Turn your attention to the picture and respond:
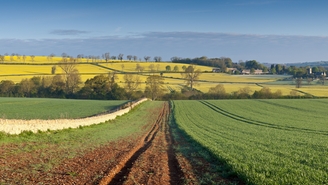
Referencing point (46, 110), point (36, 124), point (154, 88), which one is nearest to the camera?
point (36, 124)

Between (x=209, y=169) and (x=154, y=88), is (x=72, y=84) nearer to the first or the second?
(x=154, y=88)

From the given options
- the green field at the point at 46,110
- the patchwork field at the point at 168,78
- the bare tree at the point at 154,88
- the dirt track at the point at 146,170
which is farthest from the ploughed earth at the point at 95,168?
the patchwork field at the point at 168,78

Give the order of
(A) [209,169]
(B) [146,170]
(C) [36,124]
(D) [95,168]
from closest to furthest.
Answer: (B) [146,170]
(D) [95,168]
(A) [209,169]
(C) [36,124]

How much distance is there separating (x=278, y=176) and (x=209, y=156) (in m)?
5.19

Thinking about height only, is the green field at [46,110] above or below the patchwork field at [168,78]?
below

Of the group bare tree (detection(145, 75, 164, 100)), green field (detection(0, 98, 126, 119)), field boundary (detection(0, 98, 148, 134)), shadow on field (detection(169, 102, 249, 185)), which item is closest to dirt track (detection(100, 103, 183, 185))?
shadow on field (detection(169, 102, 249, 185))

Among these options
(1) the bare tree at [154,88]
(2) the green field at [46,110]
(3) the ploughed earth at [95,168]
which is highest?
(1) the bare tree at [154,88]

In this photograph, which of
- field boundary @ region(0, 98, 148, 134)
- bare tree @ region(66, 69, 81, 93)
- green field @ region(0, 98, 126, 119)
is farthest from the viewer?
bare tree @ region(66, 69, 81, 93)

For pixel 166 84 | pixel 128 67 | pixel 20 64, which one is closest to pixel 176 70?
pixel 128 67

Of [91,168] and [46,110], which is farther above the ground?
[91,168]

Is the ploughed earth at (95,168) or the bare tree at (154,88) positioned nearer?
the ploughed earth at (95,168)

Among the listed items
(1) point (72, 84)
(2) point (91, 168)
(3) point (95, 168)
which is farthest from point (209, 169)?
(1) point (72, 84)

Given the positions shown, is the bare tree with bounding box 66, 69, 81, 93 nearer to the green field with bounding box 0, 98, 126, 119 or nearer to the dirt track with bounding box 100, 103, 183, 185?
the green field with bounding box 0, 98, 126, 119

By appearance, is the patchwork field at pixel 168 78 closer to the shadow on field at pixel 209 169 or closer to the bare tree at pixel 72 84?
the bare tree at pixel 72 84
